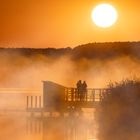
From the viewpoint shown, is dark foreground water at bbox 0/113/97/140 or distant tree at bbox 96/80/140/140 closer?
distant tree at bbox 96/80/140/140

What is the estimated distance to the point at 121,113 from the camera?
17.1 metres

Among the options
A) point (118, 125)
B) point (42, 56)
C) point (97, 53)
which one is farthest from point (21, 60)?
point (118, 125)

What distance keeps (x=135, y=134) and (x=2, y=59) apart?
88462mm

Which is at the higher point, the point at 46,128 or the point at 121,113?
the point at 121,113

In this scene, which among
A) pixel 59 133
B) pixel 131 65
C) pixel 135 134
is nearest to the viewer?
pixel 135 134

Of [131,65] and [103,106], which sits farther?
[131,65]

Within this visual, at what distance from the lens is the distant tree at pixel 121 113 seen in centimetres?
1669

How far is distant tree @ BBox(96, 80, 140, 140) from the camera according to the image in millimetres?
16688

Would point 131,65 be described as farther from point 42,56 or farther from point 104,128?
point 104,128

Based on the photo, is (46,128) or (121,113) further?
(46,128)

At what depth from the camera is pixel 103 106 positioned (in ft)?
61.9

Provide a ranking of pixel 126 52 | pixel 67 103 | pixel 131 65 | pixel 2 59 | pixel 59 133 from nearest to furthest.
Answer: pixel 59 133
pixel 67 103
pixel 131 65
pixel 126 52
pixel 2 59

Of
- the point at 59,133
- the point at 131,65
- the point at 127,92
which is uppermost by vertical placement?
the point at 131,65

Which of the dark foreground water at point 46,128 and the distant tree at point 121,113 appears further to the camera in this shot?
the dark foreground water at point 46,128
